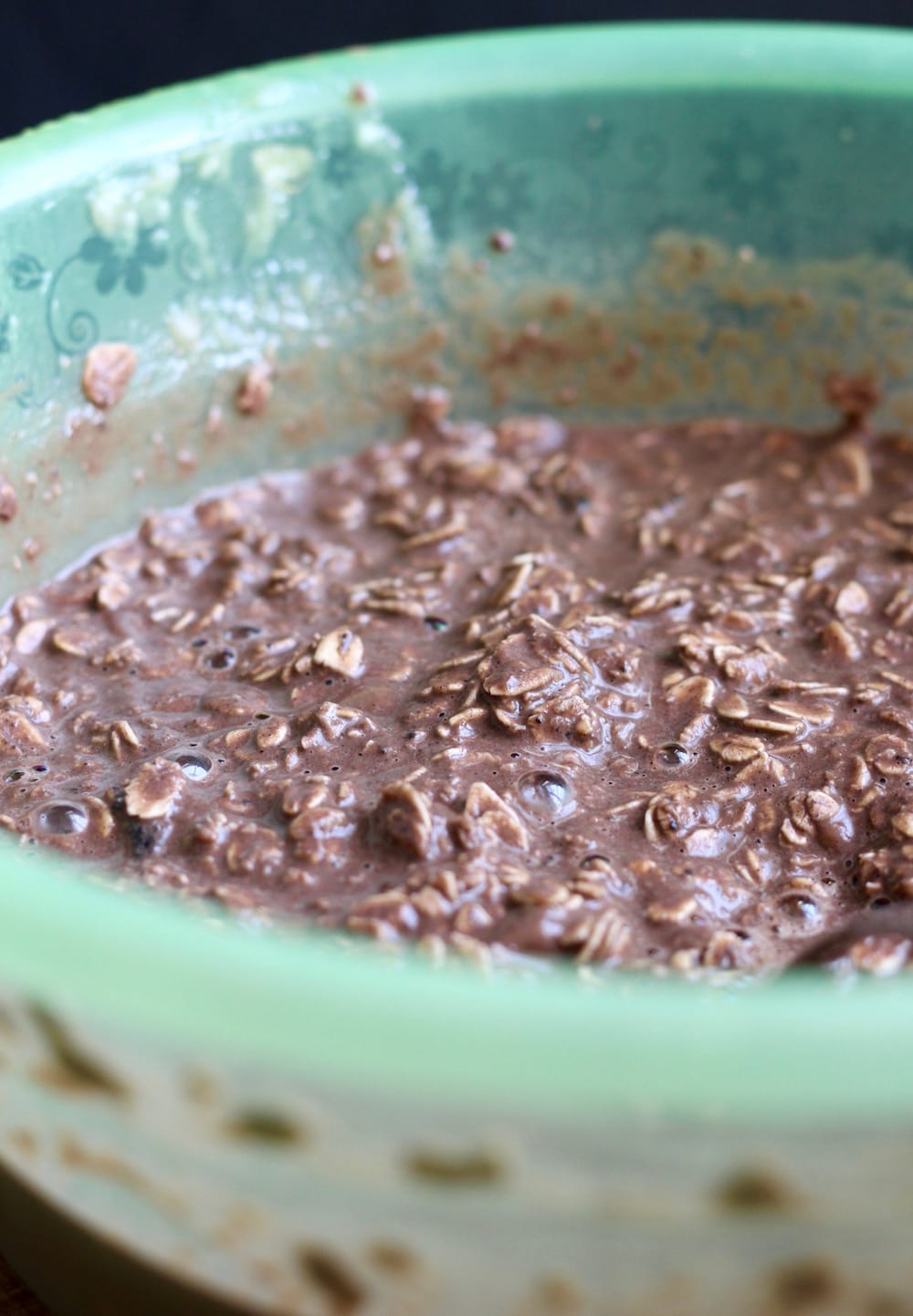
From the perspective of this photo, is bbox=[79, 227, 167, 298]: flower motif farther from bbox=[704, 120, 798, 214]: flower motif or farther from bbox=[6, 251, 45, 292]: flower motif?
bbox=[704, 120, 798, 214]: flower motif

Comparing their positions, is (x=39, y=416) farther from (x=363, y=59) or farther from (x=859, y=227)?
(x=859, y=227)

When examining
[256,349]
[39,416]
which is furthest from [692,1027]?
[256,349]

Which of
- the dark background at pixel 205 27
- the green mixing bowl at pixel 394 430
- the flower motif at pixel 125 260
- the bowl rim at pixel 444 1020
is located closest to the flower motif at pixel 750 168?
the green mixing bowl at pixel 394 430

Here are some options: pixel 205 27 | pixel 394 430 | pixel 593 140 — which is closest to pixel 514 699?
pixel 394 430

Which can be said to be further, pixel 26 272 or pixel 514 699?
pixel 26 272

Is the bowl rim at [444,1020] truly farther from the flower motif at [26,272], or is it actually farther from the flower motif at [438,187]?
the flower motif at [438,187]

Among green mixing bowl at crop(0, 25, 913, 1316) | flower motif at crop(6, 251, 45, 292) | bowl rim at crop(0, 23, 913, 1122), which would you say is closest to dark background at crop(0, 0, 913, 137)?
green mixing bowl at crop(0, 25, 913, 1316)

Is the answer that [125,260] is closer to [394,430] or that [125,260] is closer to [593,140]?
[394,430]
